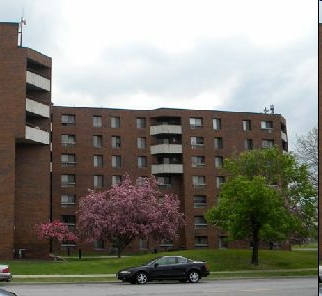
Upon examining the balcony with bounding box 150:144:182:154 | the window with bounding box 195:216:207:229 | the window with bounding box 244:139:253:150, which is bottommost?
the window with bounding box 195:216:207:229

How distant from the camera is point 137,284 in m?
28.2

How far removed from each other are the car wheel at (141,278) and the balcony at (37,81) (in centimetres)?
2782

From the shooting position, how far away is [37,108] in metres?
52.7

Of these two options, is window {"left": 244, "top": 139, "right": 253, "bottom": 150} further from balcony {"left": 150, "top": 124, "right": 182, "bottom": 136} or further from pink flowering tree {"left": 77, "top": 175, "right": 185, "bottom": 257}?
pink flowering tree {"left": 77, "top": 175, "right": 185, "bottom": 257}

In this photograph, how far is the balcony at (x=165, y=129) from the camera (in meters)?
73.2

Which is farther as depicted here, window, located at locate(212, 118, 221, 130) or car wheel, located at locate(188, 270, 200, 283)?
window, located at locate(212, 118, 221, 130)

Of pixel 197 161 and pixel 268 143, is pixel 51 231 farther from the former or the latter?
pixel 268 143

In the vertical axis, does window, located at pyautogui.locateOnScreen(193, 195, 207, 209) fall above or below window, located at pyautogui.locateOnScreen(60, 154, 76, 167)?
below

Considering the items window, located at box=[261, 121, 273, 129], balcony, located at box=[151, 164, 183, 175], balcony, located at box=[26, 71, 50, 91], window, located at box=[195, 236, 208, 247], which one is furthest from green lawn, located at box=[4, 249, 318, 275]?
window, located at box=[261, 121, 273, 129]

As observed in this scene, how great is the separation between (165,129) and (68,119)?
38.3 ft

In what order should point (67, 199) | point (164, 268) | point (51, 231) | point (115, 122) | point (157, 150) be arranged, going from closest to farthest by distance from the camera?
point (164, 268) < point (51, 231) < point (67, 199) < point (115, 122) < point (157, 150)

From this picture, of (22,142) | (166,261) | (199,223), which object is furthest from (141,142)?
(166,261)

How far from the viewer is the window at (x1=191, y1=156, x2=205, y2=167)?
74000 mm

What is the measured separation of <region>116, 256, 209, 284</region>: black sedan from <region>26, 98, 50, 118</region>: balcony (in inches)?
1015
